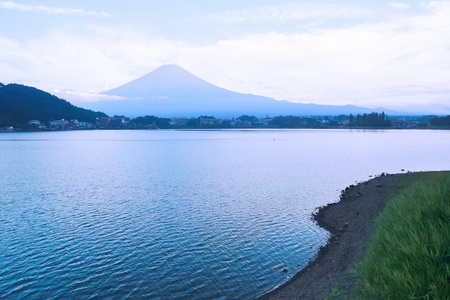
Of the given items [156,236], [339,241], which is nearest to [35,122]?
[156,236]

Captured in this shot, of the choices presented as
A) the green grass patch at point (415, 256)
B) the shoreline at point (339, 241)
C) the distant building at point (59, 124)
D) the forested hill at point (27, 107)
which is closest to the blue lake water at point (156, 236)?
the shoreline at point (339, 241)

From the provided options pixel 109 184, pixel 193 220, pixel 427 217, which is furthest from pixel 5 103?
pixel 427 217

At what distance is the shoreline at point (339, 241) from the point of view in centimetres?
888

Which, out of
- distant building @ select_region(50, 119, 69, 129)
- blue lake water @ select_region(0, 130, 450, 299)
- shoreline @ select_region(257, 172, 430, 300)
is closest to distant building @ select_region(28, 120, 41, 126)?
distant building @ select_region(50, 119, 69, 129)

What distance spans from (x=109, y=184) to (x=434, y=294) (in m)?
25.4

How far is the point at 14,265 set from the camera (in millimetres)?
11039

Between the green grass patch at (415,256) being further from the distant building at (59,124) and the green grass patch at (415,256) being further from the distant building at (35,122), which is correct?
the distant building at (59,124)

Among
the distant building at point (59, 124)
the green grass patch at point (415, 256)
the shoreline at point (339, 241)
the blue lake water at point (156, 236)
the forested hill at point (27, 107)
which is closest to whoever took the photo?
the green grass patch at point (415, 256)

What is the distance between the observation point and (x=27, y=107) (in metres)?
160

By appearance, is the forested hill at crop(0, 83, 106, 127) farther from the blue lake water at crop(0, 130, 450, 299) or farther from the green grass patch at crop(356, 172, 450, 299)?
the green grass patch at crop(356, 172, 450, 299)

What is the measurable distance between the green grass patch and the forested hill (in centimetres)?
17233

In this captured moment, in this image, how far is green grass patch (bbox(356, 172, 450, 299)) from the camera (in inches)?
194

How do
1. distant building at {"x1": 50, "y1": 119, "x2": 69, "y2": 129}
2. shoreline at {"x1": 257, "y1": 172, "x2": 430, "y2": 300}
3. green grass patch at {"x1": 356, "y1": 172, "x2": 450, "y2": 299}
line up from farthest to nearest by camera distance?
1. distant building at {"x1": 50, "y1": 119, "x2": 69, "y2": 129}
2. shoreline at {"x1": 257, "y1": 172, "x2": 430, "y2": 300}
3. green grass patch at {"x1": 356, "y1": 172, "x2": 450, "y2": 299}

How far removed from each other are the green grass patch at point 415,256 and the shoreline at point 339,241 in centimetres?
189
